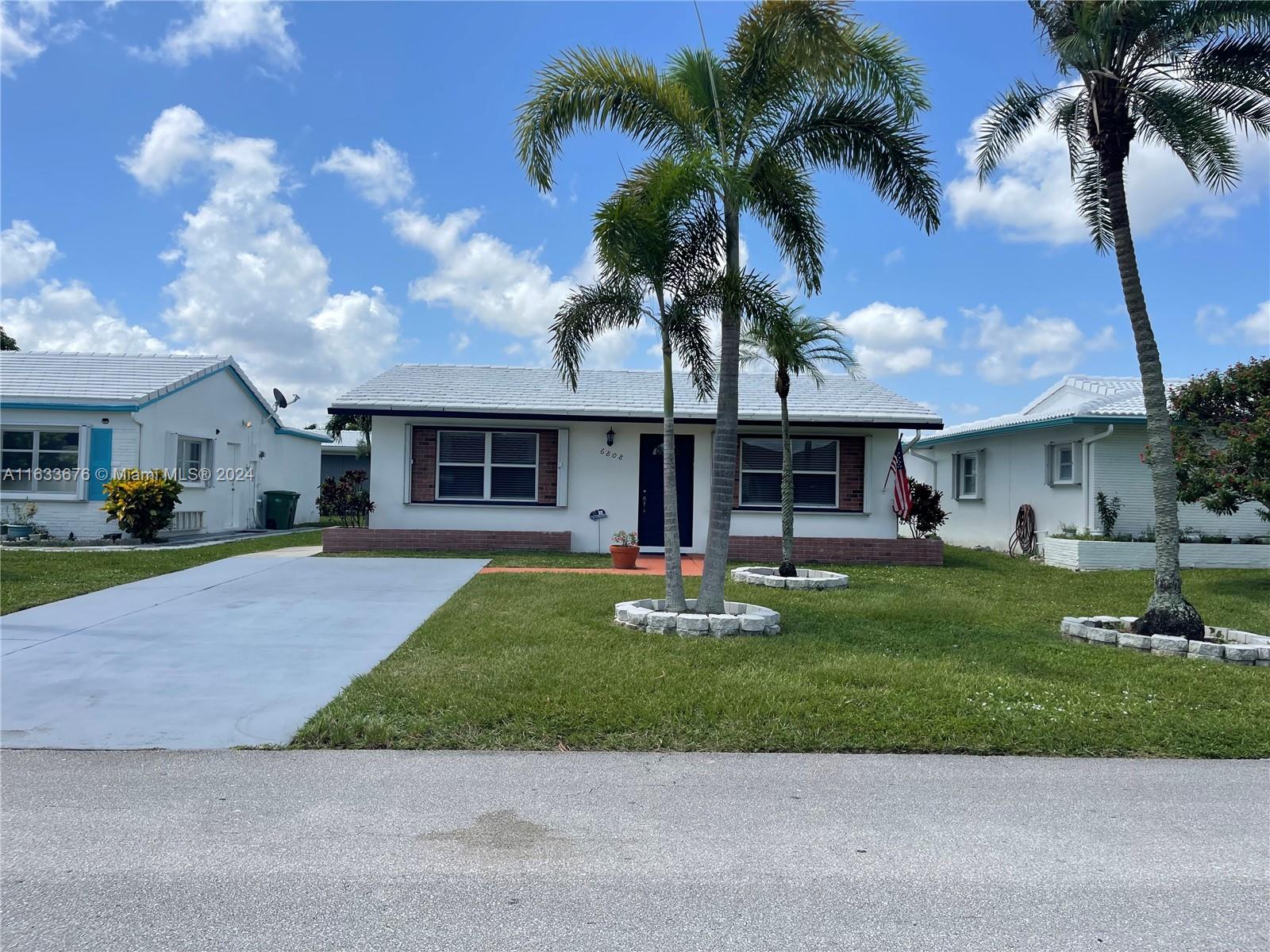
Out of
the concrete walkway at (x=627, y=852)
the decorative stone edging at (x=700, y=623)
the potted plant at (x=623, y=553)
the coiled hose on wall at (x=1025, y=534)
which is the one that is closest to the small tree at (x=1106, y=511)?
the coiled hose on wall at (x=1025, y=534)

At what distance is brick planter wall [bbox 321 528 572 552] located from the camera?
15.7 meters

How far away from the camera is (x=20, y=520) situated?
680 inches

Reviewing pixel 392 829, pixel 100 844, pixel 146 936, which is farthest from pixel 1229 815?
pixel 100 844

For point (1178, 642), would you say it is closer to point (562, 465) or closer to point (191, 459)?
point (562, 465)

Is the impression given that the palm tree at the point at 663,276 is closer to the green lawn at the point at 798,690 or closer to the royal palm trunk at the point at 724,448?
the royal palm trunk at the point at 724,448

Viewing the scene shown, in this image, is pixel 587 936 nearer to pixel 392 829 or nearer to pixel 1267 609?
pixel 392 829

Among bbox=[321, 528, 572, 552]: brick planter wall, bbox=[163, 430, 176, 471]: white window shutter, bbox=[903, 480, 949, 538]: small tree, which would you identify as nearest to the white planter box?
bbox=[903, 480, 949, 538]: small tree

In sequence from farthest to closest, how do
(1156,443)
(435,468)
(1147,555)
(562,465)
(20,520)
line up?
1. (20,520)
2. (435,468)
3. (562,465)
4. (1147,555)
5. (1156,443)

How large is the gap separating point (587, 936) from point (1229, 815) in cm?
349

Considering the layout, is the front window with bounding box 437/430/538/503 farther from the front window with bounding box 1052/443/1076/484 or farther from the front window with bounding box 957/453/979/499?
the front window with bounding box 957/453/979/499

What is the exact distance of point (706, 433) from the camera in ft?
54.9

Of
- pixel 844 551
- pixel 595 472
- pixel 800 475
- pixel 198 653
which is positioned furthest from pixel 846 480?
pixel 198 653

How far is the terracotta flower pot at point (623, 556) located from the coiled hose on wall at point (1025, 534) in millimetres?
9024

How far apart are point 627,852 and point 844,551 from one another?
12.4 metres
